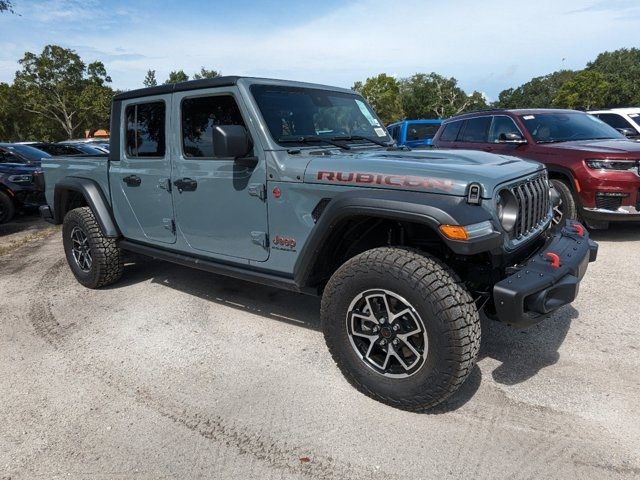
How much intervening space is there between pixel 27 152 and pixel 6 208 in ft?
6.04

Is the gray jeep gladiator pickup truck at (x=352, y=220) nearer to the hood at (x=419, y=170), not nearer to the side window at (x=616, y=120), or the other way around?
the hood at (x=419, y=170)

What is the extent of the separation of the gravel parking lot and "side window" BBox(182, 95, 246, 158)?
145 centimetres

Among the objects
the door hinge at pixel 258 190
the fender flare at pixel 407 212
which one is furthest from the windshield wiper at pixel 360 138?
the fender flare at pixel 407 212

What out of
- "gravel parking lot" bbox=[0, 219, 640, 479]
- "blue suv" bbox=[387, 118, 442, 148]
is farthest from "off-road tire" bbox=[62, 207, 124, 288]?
"blue suv" bbox=[387, 118, 442, 148]

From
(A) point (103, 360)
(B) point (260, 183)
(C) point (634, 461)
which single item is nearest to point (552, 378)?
(C) point (634, 461)

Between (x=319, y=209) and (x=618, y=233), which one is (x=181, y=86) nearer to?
(x=319, y=209)

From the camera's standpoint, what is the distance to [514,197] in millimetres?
2723

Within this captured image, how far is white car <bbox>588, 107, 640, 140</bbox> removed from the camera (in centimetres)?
948

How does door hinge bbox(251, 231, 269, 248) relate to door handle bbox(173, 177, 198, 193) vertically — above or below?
below

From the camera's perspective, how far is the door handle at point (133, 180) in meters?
4.19

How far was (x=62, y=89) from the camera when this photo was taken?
4112 cm

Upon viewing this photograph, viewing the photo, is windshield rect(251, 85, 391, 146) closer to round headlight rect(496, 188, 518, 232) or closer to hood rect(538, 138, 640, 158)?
round headlight rect(496, 188, 518, 232)

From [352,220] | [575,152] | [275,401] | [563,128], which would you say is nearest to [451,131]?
[563,128]

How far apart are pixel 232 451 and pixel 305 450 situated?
376mm
